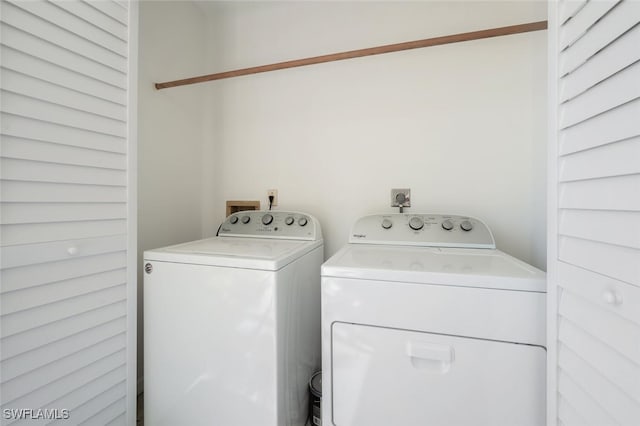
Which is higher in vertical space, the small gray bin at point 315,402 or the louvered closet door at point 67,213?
the louvered closet door at point 67,213

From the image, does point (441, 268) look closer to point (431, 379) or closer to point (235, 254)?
point (431, 379)

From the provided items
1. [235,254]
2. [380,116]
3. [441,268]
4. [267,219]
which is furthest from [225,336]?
[380,116]

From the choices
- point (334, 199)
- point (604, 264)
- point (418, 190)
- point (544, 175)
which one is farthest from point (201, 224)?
point (544, 175)

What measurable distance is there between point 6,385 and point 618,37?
178 cm

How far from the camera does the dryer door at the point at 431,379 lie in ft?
2.71

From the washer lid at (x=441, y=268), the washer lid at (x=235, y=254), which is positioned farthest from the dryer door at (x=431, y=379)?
the washer lid at (x=235, y=254)

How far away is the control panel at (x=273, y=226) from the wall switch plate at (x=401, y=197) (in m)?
0.52

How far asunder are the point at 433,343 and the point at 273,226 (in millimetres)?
1089

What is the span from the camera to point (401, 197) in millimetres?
1664

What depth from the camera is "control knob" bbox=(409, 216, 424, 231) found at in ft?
4.71

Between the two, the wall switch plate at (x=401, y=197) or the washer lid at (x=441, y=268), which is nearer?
the washer lid at (x=441, y=268)

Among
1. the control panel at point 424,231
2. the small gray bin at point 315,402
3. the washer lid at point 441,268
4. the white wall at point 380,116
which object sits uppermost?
the white wall at point 380,116

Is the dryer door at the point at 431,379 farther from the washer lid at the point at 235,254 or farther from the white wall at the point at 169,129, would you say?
the white wall at the point at 169,129

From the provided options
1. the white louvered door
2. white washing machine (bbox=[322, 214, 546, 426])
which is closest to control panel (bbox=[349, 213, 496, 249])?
white washing machine (bbox=[322, 214, 546, 426])
